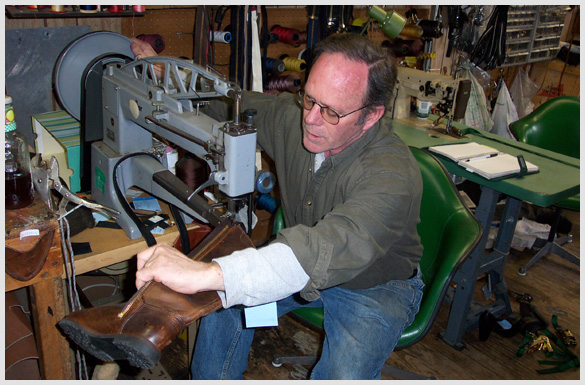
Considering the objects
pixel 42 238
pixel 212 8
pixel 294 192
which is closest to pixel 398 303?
pixel 294 192

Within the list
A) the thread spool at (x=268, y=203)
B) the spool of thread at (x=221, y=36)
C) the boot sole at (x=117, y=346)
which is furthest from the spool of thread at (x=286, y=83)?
the boot sole at (x=117, y=346)

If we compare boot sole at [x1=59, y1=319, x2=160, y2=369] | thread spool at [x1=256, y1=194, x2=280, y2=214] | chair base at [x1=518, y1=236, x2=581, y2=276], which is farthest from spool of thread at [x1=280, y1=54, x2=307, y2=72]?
boot sole at [x1=59, y1=319, x2=160, y2=369]

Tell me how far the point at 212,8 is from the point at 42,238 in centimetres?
148

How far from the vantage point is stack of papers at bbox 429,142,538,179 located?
2.14 m

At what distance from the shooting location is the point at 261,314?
4.06ft

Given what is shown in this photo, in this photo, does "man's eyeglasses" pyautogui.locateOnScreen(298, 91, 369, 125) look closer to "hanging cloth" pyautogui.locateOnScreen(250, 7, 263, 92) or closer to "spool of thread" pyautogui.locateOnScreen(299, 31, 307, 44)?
"hanging cloth" pyautogui.locateOnScreen(250, 7, 263, 92)

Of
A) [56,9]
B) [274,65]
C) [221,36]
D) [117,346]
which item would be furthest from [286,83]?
[117,346]

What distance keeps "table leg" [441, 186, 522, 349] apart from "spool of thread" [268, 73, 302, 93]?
43.2 inches

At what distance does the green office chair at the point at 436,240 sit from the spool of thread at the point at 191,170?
39 centimetres

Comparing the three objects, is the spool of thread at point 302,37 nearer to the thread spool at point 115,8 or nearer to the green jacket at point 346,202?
the green jacket at point 346,202

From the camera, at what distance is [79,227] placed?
1540 millimetres

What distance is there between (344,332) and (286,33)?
1715 millimetres

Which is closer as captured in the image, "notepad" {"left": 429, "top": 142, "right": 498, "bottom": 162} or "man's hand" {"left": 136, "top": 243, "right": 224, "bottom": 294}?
"man's hand" {"left": 136, "top": 243, "right": 224, "bottom": 294}

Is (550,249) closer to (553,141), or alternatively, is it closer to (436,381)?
(553,141)
